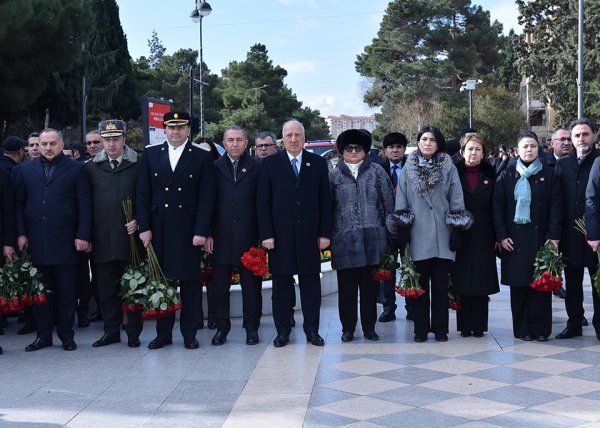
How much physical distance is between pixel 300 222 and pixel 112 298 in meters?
1.89

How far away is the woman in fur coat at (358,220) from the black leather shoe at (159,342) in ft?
5.33

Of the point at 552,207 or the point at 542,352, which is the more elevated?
the point at 552,207

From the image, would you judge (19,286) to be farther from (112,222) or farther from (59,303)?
(112,222)

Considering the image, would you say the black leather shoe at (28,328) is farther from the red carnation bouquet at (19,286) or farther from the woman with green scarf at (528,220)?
the woman with green scarf at (528,220)

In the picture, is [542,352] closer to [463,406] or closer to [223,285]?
[463,406]

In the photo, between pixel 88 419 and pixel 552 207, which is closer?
pixel 88 419

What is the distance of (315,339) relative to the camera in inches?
312

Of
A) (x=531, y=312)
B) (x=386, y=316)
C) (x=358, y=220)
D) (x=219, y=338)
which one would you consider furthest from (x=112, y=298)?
(x=531, y=312)

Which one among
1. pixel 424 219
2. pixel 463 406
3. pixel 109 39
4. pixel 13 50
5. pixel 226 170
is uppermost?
pixel 109 39

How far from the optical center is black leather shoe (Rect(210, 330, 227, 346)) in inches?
316

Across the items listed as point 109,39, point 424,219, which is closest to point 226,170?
point 424,219

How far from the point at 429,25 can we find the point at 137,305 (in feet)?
189

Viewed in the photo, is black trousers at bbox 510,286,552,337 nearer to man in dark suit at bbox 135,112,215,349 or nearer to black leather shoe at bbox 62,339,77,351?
man in dark suit at bbox 135,112,215,349

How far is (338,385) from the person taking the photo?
6.36 m
